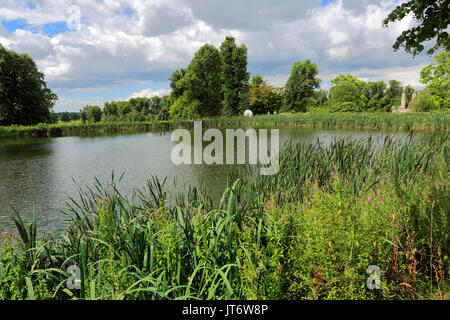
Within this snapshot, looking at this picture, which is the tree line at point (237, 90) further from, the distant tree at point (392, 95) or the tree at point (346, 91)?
the distant tree at point (392, 95)

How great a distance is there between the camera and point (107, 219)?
3152mm

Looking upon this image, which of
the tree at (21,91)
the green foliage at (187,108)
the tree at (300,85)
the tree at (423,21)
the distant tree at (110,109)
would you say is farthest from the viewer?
the distant tree at (110,109)

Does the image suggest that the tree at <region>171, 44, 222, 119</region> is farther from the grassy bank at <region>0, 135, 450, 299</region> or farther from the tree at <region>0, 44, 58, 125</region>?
the grassy bank at <region>0, 135, 450, 299</region>

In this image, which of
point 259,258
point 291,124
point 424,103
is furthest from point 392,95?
point 259,258

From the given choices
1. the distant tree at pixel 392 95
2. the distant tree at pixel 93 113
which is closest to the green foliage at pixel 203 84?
the distant tree at pixel 392 95

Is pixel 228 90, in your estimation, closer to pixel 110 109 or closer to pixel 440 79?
pixel 440 79

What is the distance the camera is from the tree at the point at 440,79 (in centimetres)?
3256

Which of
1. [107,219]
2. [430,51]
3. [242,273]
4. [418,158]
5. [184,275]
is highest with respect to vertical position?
[430,51]

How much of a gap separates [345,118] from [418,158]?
2533cm

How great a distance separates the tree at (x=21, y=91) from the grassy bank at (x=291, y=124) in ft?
14.7

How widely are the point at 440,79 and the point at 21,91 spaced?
1903 inches

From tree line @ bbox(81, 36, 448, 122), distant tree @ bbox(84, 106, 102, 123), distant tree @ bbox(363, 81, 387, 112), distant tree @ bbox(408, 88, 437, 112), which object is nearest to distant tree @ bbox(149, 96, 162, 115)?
distant tree @ bbox(84, 106, 102, 123)

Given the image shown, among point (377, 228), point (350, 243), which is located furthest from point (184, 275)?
point (377, 228)
